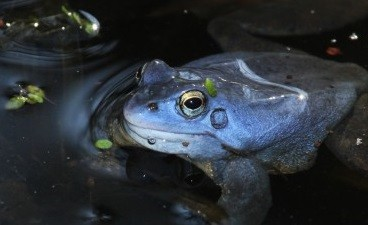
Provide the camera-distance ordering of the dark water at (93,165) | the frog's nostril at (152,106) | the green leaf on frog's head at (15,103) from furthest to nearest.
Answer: the green leaf on frog's head at (15,103) < the dark water at (93,165) < the frog's nostril at (152,106)

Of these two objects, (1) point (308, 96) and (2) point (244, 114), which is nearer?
(2) point (244, 114)

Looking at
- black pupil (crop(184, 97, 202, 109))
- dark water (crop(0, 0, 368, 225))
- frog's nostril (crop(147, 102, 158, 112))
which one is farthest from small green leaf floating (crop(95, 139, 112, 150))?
black pupil (crop(184, 97, 202, 109))

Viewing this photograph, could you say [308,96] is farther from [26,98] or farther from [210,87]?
[26,98]

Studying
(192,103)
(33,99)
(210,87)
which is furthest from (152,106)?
(33,99)

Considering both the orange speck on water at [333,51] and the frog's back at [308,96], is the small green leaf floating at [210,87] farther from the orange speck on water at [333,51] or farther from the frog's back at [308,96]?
the orange speck on water at [333,51]

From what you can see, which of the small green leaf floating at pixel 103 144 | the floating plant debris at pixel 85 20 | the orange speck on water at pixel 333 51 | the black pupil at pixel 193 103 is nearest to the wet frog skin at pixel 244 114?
the black pupil at pixel 193 103

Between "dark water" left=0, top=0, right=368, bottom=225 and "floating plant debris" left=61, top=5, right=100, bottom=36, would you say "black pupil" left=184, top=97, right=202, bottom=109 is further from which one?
"floating plant debris" left=61, top=5, right=100, bottom=36

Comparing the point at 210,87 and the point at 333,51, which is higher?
the point at 210,87
